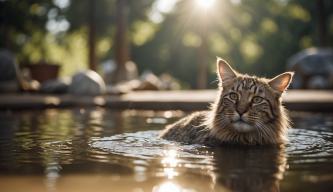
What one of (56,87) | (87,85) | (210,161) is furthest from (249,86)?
(56,87)

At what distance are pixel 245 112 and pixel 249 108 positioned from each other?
8 cm

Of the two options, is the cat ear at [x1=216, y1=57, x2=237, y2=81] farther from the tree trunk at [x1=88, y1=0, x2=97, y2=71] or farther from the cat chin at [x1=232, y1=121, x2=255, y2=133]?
the tree trunk at [x1=88, y1=0, x2=97, y2=71]

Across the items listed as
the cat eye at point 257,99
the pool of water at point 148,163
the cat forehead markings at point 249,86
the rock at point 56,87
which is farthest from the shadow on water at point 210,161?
the rock at point 56,87

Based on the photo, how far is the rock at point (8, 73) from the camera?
21742 mm

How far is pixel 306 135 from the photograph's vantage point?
859 cm

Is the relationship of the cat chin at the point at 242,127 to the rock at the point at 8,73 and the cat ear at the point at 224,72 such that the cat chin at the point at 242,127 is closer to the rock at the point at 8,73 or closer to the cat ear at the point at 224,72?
the cat ear at the point at 224,72

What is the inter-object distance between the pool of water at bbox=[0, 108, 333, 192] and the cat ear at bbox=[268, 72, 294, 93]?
75 cm

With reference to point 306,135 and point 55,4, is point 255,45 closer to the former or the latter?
point 55,4

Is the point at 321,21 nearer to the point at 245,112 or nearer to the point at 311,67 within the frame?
the point at 311,67

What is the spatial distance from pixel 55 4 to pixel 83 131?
29.2m

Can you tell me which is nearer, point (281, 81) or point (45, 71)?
point (281, 81)

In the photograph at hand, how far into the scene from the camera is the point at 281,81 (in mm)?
6777

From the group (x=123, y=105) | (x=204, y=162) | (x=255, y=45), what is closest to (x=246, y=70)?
(x=255, y=45)

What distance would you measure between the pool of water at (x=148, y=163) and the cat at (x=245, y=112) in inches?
8.2
